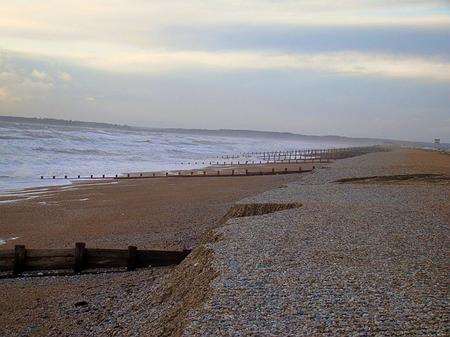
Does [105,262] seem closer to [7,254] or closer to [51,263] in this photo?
[51,263]

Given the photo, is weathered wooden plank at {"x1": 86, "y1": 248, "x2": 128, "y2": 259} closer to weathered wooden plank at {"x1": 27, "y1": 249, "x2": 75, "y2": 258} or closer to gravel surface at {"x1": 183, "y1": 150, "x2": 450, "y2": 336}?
weathered wooden plank at {"x1": 27, "y1": 249, "x2": 75, "y2": 258}

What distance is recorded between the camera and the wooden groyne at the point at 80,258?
12.0 metres

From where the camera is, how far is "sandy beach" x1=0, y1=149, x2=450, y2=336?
20.5 ft

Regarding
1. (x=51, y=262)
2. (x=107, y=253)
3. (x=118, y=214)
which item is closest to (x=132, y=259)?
(x=107, y=253)

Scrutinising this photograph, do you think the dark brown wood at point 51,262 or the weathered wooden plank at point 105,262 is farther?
the weathered wooden plank at point 105,262

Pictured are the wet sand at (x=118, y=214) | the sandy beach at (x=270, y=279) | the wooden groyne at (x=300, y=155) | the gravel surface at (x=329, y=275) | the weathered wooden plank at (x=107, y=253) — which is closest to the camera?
the gravel surface at (x=329, y=275)

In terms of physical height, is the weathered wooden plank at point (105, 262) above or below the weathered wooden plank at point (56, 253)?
below

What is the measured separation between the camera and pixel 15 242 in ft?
50.0

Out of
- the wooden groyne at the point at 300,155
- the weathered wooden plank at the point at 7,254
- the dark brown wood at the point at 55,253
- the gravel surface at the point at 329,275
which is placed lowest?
the wooden groyne at the point at 300,155

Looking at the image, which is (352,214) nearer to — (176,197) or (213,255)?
(213,255)

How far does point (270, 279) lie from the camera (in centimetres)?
760

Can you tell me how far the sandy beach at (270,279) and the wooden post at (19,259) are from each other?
1.35 ft

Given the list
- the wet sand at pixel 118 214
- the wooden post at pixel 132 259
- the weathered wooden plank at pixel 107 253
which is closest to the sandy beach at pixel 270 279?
the wet sand at pixel 118 214

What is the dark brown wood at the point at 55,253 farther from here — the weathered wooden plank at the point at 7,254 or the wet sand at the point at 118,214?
the wet sand at the point at 118,214
